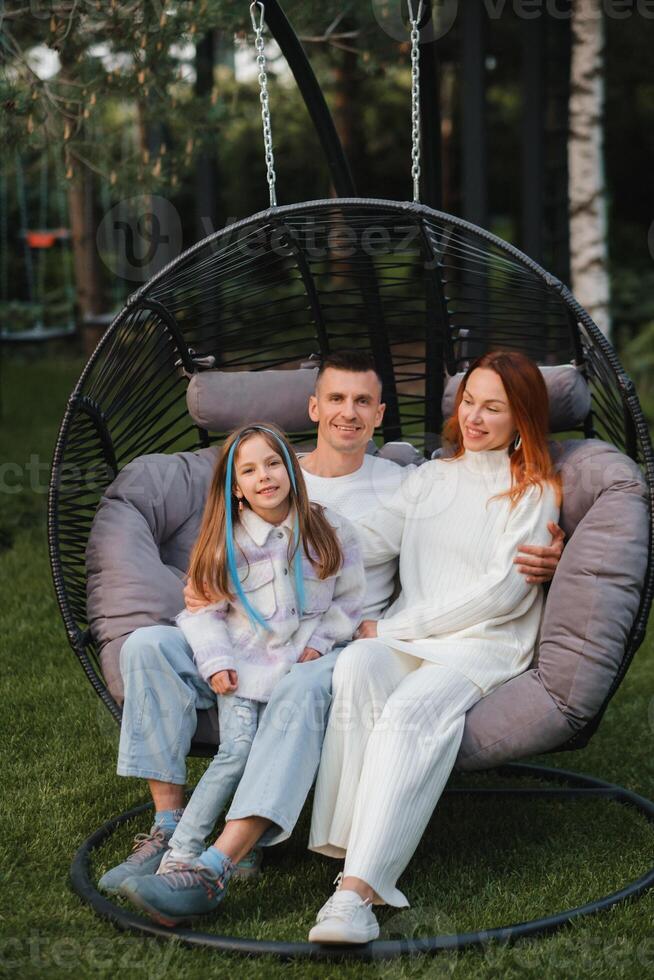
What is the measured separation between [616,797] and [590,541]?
2.42 ft

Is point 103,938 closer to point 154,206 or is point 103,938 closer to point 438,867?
point 438,867

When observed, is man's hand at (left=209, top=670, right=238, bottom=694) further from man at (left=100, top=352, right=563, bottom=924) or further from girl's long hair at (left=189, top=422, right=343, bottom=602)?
girl's long hair at (left=189, top=422, right=343, bottom=602)

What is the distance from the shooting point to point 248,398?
10.3 ft

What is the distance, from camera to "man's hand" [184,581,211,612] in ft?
8.25

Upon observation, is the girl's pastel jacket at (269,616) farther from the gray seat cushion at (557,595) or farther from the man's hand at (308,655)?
the gray seat cushion at (557,595)

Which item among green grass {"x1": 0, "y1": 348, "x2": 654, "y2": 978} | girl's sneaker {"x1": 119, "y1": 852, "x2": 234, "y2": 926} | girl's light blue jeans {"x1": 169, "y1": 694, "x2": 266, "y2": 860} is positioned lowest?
green grass {"x1": 0, "y1": 348, "x2": 654, "y2": 978}

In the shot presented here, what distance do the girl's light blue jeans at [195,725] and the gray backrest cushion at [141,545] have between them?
13cm

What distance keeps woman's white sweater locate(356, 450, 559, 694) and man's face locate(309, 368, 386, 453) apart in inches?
6.3

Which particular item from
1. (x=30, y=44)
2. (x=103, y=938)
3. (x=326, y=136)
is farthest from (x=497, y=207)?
(x=103, y=938)

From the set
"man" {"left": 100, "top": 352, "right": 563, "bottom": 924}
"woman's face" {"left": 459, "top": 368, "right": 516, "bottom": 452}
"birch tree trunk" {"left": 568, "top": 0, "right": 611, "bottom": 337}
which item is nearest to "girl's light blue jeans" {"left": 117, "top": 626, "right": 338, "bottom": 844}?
"man" {"left": 100, "top": 352, "right": 563, "bottom": 924}

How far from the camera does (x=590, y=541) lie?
8.46 feet

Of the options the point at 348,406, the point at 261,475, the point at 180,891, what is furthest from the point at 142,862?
the point at 348,406

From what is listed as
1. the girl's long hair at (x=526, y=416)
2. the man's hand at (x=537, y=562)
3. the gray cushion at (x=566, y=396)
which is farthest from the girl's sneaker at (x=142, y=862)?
the gray cushion at (x=566, y=396)

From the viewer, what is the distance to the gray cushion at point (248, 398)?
3146 millimetres
